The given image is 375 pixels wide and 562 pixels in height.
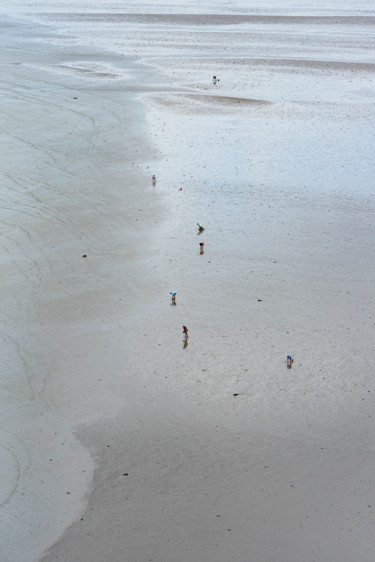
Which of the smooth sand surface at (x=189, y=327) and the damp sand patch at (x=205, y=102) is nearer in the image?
the smooth sand surface at (x=189, y=327)

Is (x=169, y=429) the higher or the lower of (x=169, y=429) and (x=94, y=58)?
the lower

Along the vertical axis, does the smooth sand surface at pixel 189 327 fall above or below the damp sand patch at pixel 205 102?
below

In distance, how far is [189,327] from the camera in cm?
1430

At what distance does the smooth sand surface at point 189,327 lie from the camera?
9.64m

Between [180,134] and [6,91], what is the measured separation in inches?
411

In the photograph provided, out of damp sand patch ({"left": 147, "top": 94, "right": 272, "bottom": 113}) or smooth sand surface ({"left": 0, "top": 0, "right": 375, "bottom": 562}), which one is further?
damp sand patch ({"left": 147, "top": 94, "right": 272, "bottom": 113})

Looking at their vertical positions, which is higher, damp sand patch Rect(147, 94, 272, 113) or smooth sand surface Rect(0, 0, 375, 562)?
damp sand patch Rect(147, 94, 272, 113)

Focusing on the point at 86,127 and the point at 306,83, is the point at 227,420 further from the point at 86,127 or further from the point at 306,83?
the point at 306,83

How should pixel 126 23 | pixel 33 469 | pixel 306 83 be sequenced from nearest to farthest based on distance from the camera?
pixel 33 469
pixel 306 83
pixel 126 23

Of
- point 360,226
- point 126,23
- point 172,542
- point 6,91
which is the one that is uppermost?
point 126,23

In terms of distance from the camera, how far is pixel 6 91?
31.9 m

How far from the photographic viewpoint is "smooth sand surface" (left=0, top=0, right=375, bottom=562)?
9641 mm

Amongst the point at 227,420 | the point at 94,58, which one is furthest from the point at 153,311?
the point at 94,58

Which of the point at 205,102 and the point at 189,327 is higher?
the point at 205,102
